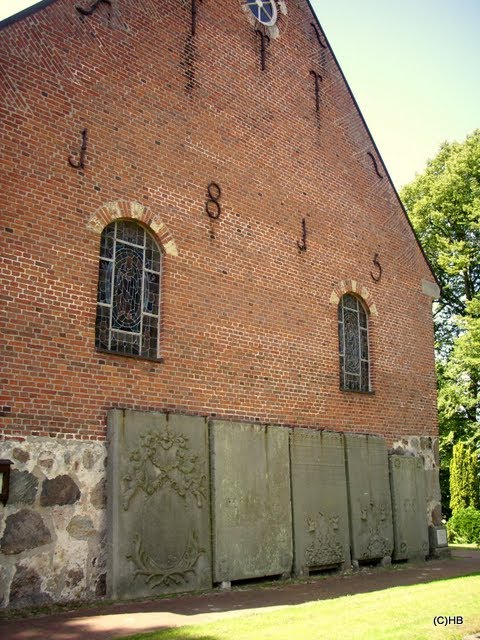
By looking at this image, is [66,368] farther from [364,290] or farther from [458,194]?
[458,194]

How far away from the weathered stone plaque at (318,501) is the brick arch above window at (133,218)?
3.69 m

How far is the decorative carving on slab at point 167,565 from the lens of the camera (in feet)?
26.3

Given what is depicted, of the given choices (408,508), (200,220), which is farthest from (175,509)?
(408,508)

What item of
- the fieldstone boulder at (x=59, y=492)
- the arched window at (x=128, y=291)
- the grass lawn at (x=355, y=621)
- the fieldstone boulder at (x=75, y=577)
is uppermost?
the arched window at (x=128, y=291)

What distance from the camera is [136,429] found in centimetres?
844

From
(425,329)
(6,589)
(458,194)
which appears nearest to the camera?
(6,589)

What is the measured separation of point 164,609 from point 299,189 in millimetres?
7904

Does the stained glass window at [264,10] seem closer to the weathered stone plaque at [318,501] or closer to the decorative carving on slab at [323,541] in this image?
the weathered stone plaque at [318,501]

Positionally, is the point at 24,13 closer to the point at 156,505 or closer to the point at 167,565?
the point at 156,505

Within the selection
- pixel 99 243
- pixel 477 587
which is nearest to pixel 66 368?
pixel 99 243

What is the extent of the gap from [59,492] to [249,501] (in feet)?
9.57

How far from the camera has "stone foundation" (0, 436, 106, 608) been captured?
7.25 meters

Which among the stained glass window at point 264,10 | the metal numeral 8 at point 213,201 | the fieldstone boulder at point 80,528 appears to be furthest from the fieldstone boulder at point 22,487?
the stained glass window at point 264,10

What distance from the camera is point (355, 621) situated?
634cm
